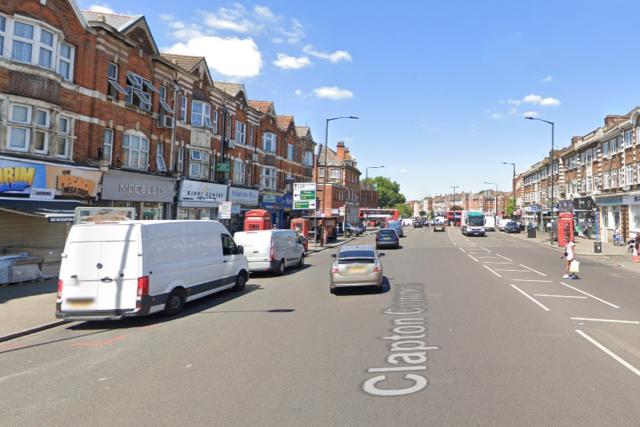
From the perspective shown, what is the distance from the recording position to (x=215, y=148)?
29094 millimetres

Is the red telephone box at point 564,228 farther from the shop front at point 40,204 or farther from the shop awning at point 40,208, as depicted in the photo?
the shop awning at point 40,208

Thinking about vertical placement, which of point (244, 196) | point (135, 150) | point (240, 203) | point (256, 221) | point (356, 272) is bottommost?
point (356, 272)

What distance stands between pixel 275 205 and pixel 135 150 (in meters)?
17.9

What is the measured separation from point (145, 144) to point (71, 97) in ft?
16.1

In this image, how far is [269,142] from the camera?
37250 mm

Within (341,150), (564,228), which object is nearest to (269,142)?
(564,228)

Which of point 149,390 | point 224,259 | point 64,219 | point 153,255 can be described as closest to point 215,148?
point 64,219

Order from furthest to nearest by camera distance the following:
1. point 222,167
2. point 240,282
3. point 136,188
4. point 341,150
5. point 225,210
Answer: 1. point 341,150
2. point 222,167
3. point 136,188
4. point 225,210
5. point 240,282

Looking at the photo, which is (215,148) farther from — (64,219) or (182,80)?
(64,219)

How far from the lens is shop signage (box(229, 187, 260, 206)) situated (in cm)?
3091

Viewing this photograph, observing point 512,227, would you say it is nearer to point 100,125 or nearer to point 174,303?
point 100,125

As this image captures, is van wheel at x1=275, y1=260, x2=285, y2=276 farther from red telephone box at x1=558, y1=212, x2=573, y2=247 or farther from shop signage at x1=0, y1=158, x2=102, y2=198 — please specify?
red telephone box at x1=558, y1=212, x2=573, y2=247

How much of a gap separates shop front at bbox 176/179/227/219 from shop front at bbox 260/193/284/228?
6.85 metres

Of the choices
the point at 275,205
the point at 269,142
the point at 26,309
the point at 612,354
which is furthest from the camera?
the point at 275,205
